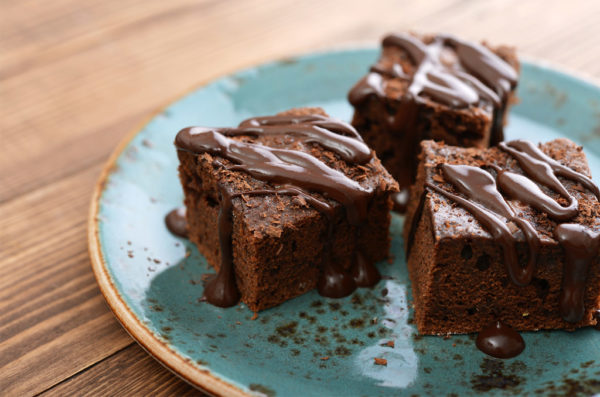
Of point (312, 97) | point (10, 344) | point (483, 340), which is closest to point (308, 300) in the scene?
point (483, 340)

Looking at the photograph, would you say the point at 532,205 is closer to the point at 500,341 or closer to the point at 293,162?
the point at 500,341

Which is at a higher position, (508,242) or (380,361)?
(508,242)

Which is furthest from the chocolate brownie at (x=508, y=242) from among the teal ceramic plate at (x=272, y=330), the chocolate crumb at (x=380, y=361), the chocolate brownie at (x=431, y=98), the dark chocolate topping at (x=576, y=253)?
the chocolate brownie at (x=431, y=98)

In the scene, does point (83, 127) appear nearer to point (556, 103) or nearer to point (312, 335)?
point (312, 335)

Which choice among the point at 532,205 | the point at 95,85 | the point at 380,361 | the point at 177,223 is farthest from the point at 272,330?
the point at 95,85

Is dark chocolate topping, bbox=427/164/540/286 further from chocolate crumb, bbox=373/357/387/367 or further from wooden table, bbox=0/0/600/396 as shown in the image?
wooden table, bbox=0/0/600/396

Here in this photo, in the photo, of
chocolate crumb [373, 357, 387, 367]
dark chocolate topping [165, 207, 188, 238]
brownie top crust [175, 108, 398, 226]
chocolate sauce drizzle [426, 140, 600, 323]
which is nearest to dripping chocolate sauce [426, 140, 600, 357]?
chocolate sauce drizzle [426, 140, 600, 323]

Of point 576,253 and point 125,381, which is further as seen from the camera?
point 125,381
